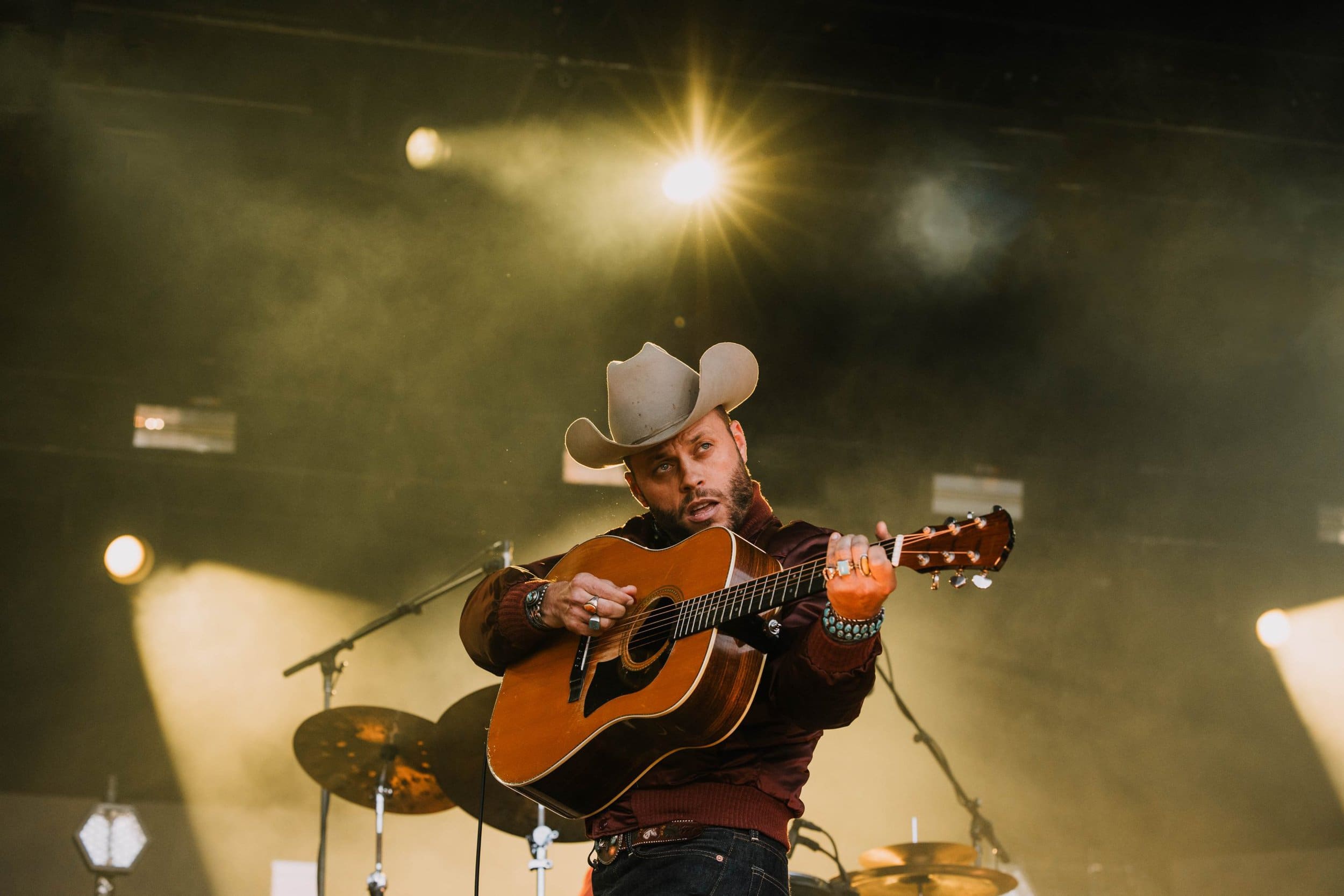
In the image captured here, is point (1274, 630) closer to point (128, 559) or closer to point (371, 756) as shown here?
point (371, 756)

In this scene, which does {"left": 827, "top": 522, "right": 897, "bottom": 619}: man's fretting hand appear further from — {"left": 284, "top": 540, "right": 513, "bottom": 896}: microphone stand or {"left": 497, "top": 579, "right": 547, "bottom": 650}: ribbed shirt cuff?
{"left": 284, "top": 540, "right": 513, "bottom": 896}: microphone stand

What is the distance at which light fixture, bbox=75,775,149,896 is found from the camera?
629 cm

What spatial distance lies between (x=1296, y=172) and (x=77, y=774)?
894cm

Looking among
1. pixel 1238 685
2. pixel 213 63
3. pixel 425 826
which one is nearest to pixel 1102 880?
pixel 1238 685

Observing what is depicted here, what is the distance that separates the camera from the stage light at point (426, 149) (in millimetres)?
6949

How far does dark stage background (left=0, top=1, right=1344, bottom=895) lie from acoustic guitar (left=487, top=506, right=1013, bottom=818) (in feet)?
15.2

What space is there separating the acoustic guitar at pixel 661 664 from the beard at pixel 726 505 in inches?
5.3

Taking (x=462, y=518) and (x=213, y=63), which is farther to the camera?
(x=462, y=518)

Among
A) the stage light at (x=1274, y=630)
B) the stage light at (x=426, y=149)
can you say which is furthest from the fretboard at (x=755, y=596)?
the stage light at (x=1274, y=630)

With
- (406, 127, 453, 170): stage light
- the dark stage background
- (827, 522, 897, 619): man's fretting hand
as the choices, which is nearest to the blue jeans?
(827, 522, 897, 619): man's fretting hand

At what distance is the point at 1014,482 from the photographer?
27.2 ft

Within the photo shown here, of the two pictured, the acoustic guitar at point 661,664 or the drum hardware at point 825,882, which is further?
the drum hardware at point 825,882

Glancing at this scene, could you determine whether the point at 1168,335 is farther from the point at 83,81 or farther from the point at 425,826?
the point at 83,81

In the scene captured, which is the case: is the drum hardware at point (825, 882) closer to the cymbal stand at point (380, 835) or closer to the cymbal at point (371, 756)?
the cymbal at point (371, 756)
